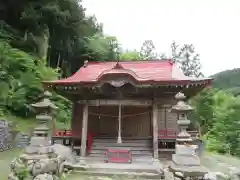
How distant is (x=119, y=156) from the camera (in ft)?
34.3

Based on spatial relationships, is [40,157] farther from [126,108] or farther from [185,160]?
[126,108]

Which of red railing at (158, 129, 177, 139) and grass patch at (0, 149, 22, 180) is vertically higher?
red railing at (158, 129, 177, 139)

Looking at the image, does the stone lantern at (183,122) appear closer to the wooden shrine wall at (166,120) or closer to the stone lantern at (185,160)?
the stone lantern at (185,160)

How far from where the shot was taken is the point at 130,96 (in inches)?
461

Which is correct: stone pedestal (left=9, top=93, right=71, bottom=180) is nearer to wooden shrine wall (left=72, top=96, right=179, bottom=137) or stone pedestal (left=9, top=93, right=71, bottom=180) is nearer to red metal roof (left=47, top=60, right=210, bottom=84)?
red metal roof (left=47, top=60, right=210, bottom=84)

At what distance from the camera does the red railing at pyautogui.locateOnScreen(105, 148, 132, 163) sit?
1038 centimetres

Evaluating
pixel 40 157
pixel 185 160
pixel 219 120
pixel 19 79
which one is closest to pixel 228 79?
pixel 219 120

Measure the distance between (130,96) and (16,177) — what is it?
20.3ft

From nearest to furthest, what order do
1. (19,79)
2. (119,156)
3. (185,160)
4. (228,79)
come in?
1. (185,160)
2. (119,156)
3. (19,79)
4. (228,79)

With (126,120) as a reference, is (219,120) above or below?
above

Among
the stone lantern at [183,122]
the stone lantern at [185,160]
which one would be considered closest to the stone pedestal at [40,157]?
the stone lantern at [185,160]

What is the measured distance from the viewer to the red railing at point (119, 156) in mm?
10375

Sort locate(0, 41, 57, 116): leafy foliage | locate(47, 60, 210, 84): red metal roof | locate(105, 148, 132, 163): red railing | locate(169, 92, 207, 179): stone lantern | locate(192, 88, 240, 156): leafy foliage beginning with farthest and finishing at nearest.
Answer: locate(192, 88, 240, 156): leafy foliage, locate(0, 41, 57, 116): leafy foliage, locate(47, 60, 210, 84): red metal roof, locate(105, 148, 132, 163): red railing, locate(169, 92, 207, 179): stone lantern

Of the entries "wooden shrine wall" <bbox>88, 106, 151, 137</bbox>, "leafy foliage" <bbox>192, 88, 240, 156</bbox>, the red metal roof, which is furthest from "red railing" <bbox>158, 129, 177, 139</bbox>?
"leafy foliage" <bbox>192, 88, 240, 156</bbox>
